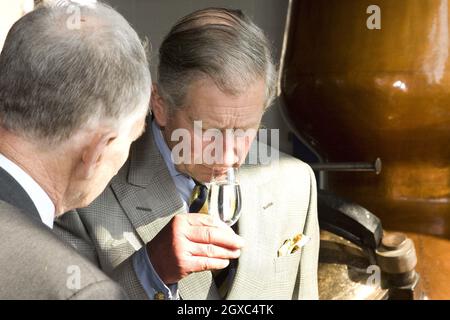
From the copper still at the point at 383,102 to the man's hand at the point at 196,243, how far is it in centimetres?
78

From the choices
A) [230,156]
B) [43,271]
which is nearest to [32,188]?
[43,271]

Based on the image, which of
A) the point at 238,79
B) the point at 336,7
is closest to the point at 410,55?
the point at 336,7

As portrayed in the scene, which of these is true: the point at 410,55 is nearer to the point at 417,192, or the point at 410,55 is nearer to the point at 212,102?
the point at 417,192

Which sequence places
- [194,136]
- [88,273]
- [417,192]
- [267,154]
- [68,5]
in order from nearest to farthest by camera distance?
[88,273] < [68,5] < [194,136] < [267,154] < [417,192]

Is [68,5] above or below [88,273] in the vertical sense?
above

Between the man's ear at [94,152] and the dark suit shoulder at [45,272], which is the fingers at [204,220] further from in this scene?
the dark suit shoulder at [45,272]

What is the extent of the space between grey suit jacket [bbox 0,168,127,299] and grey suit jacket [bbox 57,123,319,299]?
0.79 metres

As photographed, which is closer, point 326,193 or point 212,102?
point 212,102

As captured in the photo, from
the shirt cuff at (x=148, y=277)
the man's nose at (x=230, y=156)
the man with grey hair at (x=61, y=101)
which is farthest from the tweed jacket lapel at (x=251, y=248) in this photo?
the man with grey hair at (x=61, y=101)

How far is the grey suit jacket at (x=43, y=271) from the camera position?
3.84 ft

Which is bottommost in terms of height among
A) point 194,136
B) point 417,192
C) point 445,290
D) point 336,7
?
point 445,290

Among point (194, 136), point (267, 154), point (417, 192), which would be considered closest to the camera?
point (194, 136)

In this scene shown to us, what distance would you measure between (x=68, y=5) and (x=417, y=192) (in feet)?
4.35

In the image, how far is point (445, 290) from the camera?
2.45 meters
